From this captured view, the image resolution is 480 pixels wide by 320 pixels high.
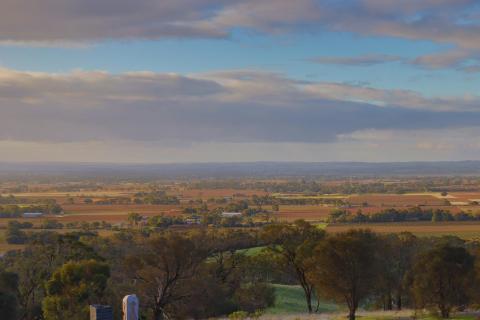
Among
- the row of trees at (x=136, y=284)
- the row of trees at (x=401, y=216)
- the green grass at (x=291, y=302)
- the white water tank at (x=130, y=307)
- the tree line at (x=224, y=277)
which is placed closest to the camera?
the white water tank at (x=130, y=307)

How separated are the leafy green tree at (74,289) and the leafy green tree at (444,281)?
56.4 ft

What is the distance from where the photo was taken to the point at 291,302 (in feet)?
169

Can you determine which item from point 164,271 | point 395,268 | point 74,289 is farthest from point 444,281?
point 74,289

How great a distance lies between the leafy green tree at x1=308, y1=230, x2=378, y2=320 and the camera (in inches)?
1341

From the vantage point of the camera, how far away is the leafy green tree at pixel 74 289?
3388 centimetres

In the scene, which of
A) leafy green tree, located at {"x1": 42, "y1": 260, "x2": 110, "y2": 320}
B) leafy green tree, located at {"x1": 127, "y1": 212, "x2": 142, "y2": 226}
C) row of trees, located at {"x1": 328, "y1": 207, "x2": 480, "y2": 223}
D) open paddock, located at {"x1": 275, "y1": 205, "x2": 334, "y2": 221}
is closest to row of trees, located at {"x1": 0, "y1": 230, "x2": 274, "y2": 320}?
leafy green tree, located at {"x1": 42, "y1": 260, "x2": 110, "y2": 320}

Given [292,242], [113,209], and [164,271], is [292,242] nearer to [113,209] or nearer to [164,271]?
[164,271]

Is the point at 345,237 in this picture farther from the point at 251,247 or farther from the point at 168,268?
the point at 251,247

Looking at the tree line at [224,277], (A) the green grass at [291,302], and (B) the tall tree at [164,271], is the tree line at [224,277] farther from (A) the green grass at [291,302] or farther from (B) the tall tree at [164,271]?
(A) the green grass at [291,302]

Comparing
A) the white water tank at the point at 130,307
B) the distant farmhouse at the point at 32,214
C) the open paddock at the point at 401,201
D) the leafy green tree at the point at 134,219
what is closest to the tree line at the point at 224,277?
the white water tank at the point at 130,307

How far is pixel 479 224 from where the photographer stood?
356 ft

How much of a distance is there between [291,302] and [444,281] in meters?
19.0

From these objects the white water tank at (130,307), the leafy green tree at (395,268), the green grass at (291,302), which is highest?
the white water tank at (130,307)

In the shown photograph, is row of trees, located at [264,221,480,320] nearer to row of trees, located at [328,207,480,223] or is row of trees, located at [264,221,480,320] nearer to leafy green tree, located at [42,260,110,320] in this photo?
leafy green tree, located at [42,260,110,320]
